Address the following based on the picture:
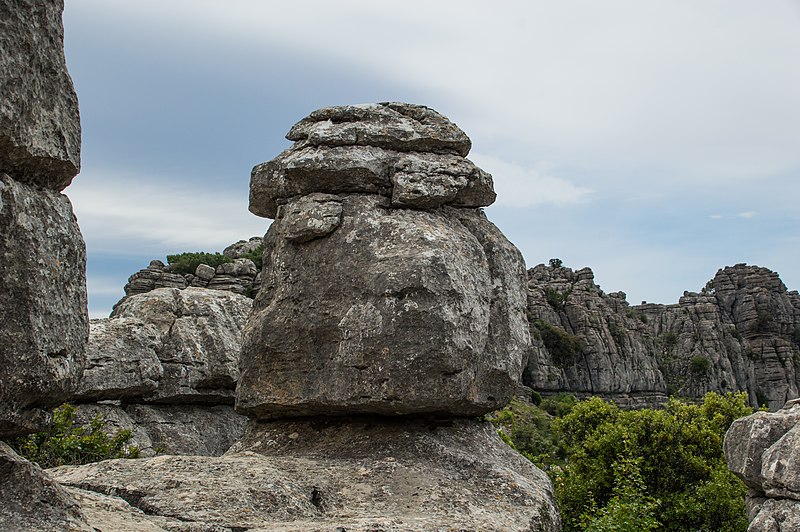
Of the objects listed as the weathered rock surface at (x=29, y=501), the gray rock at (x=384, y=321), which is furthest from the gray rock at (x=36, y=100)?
the gray rock at (x=384, y=321)

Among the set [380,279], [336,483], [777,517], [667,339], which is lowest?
[777,517]

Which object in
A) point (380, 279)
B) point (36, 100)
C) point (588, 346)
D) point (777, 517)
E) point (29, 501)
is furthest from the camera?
point (588, 346)

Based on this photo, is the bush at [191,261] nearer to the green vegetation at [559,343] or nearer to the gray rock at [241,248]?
the gray rock at [241,248]

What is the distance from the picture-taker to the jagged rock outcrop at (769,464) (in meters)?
10.1

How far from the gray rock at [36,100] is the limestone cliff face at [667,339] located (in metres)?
91.4

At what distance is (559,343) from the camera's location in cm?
10200

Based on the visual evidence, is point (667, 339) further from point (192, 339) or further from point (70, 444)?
point (70, 444)

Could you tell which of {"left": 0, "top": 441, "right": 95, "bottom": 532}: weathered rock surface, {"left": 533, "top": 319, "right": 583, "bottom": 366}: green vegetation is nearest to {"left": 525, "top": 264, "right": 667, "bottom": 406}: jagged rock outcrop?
{"left": 533, "top": 319, "right": 583, "bottom": 366}: green vegetation

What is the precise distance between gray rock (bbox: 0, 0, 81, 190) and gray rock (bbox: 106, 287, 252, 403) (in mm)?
7529

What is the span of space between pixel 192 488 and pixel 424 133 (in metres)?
4.51

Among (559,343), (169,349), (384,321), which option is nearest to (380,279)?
(384,321)

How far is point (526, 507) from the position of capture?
24.7ft

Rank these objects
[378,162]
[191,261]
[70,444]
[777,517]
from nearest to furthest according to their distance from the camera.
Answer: [378,162] < [70,444] < [777,517] < [191,261]

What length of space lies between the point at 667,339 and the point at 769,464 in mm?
116163
